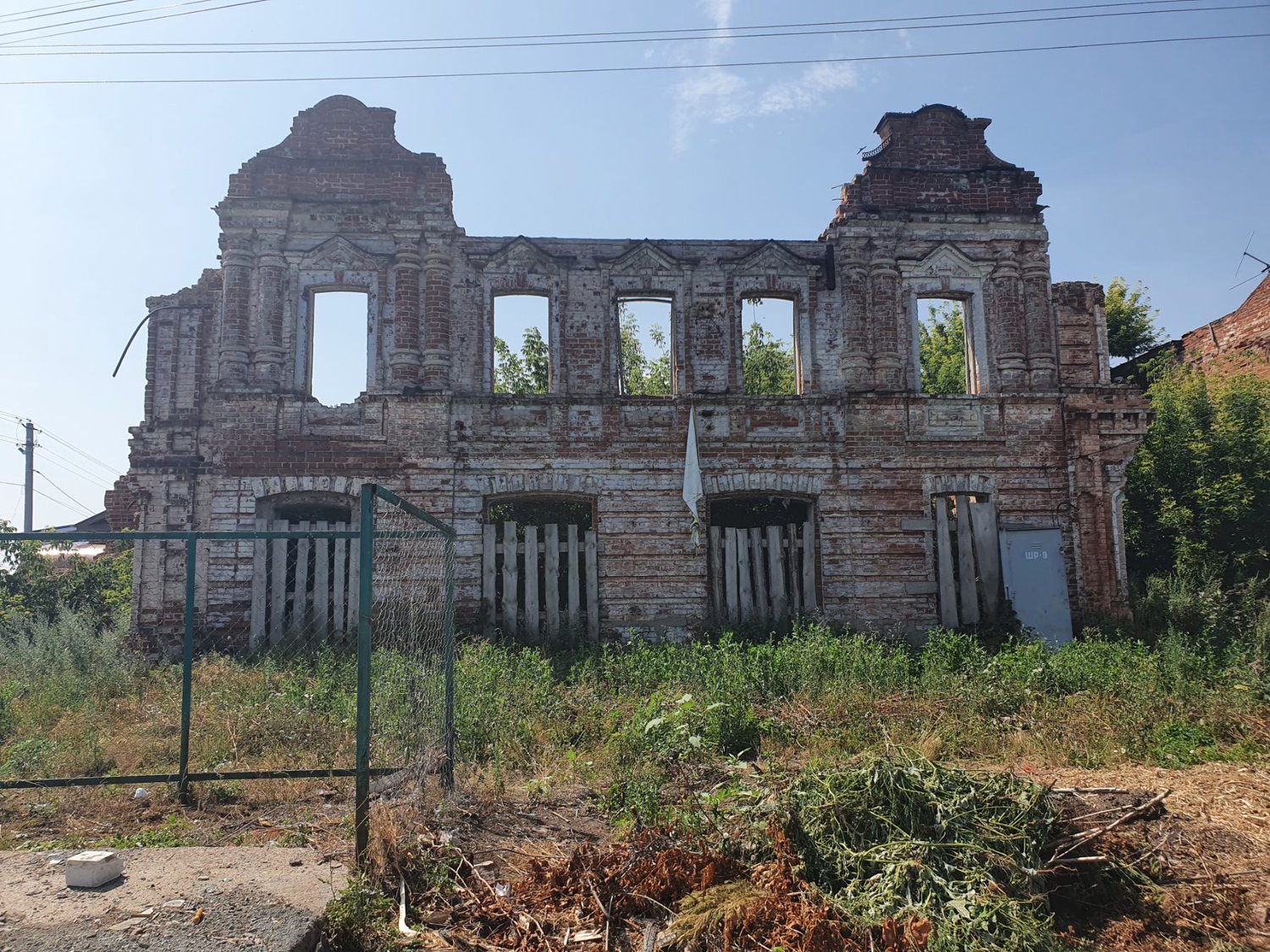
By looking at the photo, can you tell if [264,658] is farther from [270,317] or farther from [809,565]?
[809,565]

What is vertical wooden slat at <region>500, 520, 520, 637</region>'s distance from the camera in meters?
11.7

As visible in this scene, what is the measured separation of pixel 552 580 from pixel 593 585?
23.4 inches

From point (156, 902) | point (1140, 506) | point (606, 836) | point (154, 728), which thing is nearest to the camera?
point (156, 902)

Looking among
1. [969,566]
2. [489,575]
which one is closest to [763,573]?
[969,566]

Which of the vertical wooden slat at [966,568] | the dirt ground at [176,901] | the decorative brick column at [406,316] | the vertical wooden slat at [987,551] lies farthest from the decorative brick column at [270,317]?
the vertical wooden slat at [987,551]

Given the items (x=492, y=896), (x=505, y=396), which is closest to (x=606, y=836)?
(x=492, y=896)

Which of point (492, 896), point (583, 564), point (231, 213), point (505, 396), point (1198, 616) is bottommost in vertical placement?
point (492, 896)

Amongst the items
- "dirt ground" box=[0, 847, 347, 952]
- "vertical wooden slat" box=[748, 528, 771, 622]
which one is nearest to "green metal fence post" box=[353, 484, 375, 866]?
"dirt ground" box=[0, 847, 347, 952]

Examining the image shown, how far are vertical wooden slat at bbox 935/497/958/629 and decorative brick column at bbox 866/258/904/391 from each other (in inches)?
83.3

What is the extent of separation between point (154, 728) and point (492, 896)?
Answer: 5012mm

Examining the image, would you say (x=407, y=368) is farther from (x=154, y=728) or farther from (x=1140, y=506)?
(x=1140, y=506)

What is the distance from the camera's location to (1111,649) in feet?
33.3

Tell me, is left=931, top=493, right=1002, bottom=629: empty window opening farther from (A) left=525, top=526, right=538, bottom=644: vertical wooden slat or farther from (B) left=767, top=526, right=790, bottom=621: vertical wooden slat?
(A) left=525, top=526, right=538, bottom=644: vertical wooden slat

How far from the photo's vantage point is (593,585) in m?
12.1
